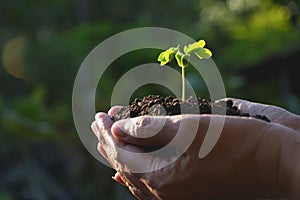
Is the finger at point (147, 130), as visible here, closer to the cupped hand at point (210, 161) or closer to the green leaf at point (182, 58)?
the cupped hand at point (210, 161)

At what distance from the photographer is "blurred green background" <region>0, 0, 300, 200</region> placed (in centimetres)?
794

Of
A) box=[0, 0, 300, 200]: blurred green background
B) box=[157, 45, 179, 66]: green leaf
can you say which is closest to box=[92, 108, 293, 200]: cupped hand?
box=[157, 45, 179, 66]: green leaf

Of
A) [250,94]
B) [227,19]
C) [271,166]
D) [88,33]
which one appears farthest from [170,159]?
[227,19]

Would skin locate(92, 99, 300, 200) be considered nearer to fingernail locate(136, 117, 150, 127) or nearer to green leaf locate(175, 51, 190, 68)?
fingernail locate(136, 117, 150, 127)

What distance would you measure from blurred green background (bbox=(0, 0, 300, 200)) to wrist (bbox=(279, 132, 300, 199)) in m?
3.31

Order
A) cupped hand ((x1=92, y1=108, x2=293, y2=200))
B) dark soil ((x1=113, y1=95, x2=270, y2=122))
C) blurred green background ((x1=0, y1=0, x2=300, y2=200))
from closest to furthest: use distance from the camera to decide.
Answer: cupped hand ((x1=92, y1=108, x2=293, y2=200)), dark soil ((x1=113, y1=95, x2=270, y2=122)), blurred green background ((x1=0, y1=0, x2=300, y2=200))

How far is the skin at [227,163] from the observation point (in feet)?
3.46

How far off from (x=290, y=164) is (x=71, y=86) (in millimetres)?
9208

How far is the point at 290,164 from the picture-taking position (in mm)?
1070

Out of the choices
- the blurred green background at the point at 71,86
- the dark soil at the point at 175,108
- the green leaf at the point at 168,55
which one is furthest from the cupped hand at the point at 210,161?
the blurred green background at the point at 71,86

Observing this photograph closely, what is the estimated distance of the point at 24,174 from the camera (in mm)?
8078

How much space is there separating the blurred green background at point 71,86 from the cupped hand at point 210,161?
333cm

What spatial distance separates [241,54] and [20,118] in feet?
16.5

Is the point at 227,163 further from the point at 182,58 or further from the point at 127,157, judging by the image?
the point at 182,58
